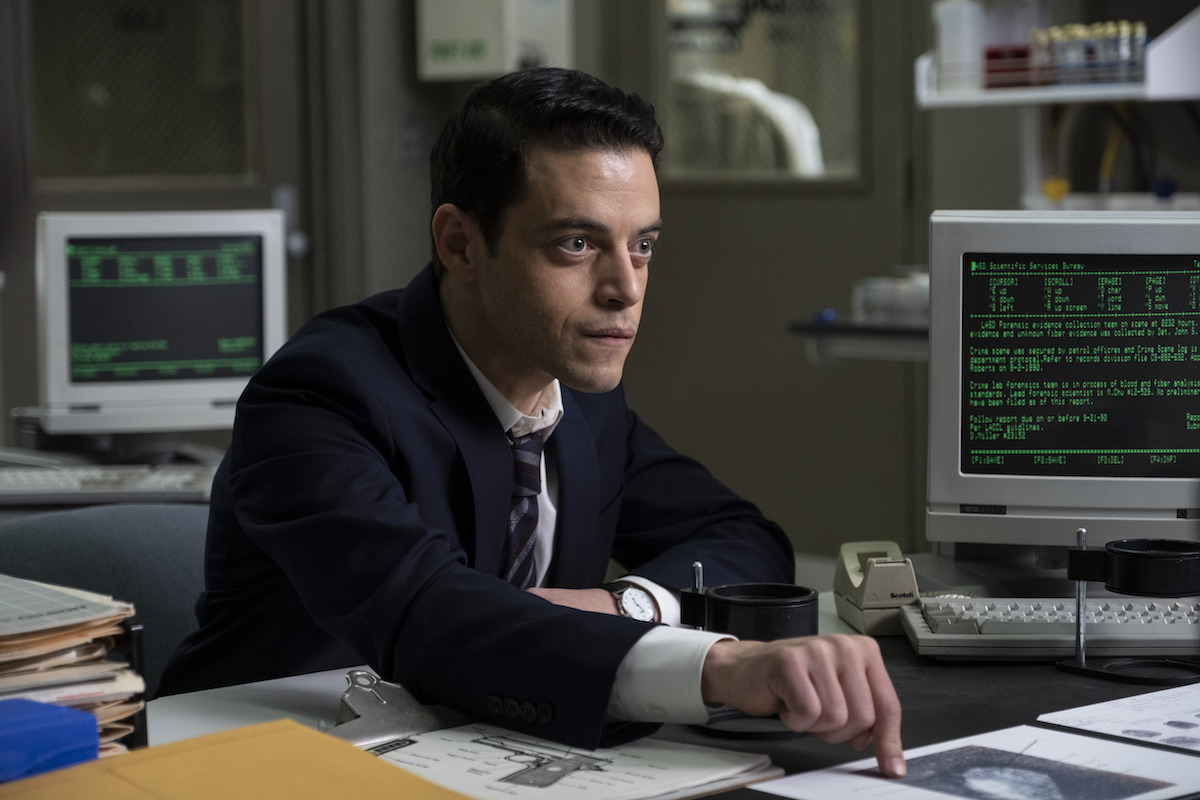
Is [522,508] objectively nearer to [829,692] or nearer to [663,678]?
[663,678]

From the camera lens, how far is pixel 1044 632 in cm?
141

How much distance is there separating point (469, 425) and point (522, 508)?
0.41 ft

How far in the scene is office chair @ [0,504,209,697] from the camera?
1.72 meters

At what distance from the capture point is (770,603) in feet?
4.03

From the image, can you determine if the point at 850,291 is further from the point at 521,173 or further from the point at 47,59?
the point at 521,173

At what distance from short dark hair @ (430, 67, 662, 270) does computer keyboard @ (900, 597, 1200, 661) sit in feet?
1.85

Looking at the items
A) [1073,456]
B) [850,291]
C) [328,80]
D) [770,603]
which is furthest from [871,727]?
[328,80]

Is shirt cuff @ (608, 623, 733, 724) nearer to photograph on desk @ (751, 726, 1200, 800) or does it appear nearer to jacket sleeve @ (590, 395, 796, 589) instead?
photograph on desk @ (751, 726, 1200, 800)

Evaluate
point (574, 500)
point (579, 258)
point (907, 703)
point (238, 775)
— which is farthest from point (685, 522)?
point (238, 775)

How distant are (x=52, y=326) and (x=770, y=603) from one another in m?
2.30

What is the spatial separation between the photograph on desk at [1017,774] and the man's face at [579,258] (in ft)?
1.78

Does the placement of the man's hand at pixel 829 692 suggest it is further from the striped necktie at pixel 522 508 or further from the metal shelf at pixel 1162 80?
the metal shelf at pixel 1162 80

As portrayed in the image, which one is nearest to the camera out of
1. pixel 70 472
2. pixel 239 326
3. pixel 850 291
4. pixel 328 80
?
pixel 70 472

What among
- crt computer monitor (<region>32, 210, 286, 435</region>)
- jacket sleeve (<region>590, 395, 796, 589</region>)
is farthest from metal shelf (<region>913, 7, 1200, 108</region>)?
jacket sleeve (<region>590, 395, 796, 589</region>)
